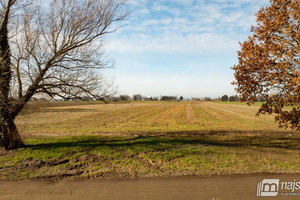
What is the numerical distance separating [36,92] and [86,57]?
3169 millimetres

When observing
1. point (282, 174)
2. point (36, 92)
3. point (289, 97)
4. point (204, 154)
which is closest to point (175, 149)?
point (204, 154)

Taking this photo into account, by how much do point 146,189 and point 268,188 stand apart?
3624mm

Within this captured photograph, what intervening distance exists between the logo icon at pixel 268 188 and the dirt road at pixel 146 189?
109 mm

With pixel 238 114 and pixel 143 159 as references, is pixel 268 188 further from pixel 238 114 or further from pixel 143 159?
pixel 238 114

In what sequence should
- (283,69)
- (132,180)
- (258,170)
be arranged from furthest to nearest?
(283,69) → (258,170) → (132,180)

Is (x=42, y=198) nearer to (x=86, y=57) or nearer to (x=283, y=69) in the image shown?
(x=86, y=57)

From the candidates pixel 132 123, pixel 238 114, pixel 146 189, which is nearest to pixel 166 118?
pixel 132 123

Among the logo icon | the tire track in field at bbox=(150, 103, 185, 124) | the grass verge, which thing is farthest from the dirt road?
the tire track in field at bbox=(150, 103, 185, 124)

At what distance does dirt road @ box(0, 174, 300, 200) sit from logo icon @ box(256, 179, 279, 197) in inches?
4.3

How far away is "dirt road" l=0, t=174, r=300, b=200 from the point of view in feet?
16.3

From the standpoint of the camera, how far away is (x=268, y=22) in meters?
8.97

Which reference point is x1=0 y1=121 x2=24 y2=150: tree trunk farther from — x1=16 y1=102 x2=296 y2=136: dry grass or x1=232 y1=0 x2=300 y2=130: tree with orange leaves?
x1=232 y1=0 x2=300 y2=130: tree with orange leaves

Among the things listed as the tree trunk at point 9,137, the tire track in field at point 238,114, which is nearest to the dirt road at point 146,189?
the tree trunk at point 9,137

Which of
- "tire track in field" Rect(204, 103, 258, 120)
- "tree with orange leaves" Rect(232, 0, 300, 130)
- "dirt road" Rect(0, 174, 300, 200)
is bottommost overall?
"tire track in field" Rect(204, 103, 258, 120)
